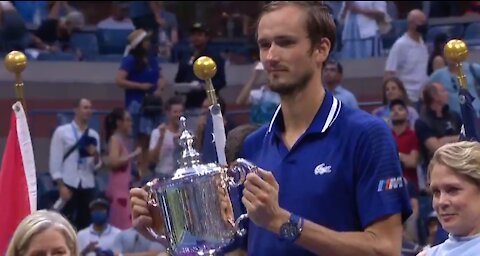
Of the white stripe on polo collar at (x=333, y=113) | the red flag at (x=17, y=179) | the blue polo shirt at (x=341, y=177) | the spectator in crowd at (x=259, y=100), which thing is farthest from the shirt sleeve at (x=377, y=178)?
the spectator in crowd at (x=259, y=100)

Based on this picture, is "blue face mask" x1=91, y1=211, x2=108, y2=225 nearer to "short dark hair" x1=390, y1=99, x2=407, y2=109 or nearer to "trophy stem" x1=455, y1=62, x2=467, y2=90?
"short dark hair" x1=390, y1=99, x2=407, y2=109

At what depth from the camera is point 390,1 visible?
16.2 meters

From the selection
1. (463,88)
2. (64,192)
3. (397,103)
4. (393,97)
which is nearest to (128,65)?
(64,192)

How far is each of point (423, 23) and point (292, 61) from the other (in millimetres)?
9114

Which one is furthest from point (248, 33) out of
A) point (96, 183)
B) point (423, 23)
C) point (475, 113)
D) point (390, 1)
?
point (475, 113)

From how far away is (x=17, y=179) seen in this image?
18.7 feet

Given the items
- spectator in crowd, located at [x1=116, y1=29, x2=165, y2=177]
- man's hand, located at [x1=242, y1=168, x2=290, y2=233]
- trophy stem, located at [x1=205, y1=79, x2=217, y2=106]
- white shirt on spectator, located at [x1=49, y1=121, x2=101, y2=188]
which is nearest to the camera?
man's hand, located at [x1=242, y1=168, x2=290, y2=233]

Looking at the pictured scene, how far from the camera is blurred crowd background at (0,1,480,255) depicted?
10.2 meters

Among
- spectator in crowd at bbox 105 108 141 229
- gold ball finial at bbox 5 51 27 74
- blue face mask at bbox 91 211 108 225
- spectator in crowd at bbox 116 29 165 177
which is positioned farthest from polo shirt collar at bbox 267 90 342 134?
spectator in crowd at bbox 116 29 165 177

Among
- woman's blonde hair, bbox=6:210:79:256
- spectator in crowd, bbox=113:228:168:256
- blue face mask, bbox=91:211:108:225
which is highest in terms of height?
woman's blonde hair, bbox=6:210:79:256

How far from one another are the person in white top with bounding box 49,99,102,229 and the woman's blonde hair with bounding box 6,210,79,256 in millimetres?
6514

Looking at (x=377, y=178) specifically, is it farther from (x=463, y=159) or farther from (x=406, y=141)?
(x=406, y=141)

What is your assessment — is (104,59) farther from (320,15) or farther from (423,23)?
(320,15)

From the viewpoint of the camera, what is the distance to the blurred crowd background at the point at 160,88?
10.2 meters
